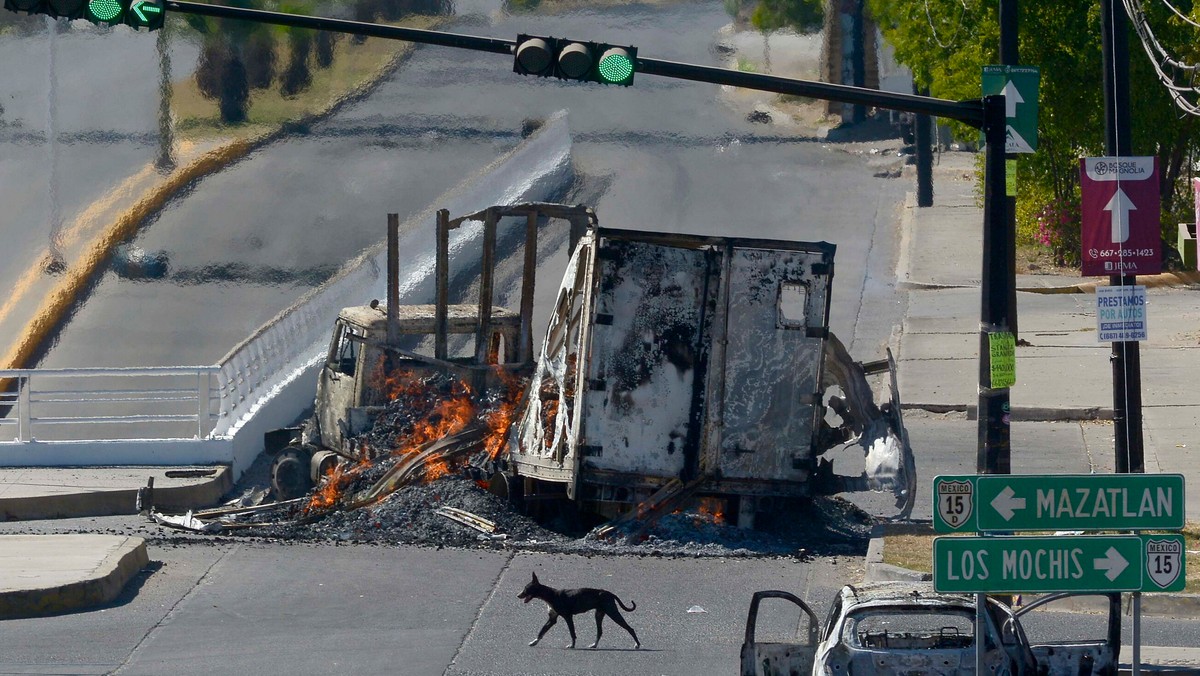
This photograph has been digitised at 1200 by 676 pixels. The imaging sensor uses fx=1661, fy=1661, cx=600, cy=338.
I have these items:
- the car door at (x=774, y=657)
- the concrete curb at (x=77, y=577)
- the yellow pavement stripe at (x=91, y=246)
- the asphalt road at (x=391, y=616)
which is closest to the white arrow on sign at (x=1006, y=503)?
the car door at (x=774, y=657)

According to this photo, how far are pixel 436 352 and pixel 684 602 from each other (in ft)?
18.7

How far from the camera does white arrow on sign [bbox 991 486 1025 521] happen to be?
7660 mm

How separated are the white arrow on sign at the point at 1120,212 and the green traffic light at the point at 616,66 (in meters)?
3.85

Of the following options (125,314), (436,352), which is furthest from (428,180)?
(436,352)

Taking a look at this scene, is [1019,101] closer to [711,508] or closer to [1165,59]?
[711,508]

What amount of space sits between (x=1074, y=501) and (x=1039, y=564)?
0.41m

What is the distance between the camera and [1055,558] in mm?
7441

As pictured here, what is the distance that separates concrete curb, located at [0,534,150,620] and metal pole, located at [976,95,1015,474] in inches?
260

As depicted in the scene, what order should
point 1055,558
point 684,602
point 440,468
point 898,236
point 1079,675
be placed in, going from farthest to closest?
point 898,236 < point 440,468 < point 684,602 < point 1079,675 < point 1055,558

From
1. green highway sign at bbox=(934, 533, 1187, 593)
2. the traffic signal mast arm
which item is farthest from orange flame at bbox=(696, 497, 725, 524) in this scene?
green highway sign at bbox=(934, 533, 1187, 593)

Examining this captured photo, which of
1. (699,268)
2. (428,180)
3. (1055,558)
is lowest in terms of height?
(1055,558)

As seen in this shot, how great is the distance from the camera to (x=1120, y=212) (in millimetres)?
12859

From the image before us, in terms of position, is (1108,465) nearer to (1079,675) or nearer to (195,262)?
(1079,675)

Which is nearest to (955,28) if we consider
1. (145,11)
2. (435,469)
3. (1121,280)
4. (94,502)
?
(1121,280)
